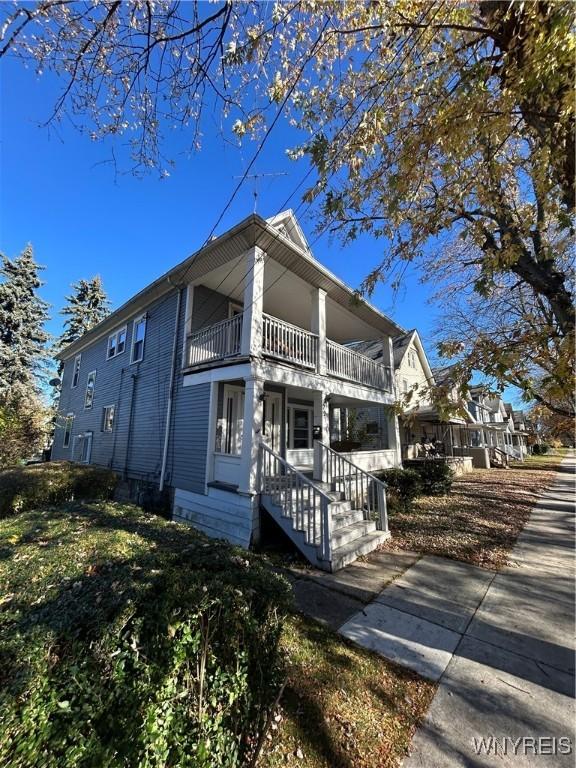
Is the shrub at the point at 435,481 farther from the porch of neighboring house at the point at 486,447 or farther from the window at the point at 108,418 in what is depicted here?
the porch of neighboring house at the point at 486,447

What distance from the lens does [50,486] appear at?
8.68 metres

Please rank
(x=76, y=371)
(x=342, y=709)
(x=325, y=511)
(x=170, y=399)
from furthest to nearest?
Answer: (x=76, y=371)
(x=170, y=399)
(x=325, y=511)
(x=342, y=709)

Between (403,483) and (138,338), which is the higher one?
(138,338)

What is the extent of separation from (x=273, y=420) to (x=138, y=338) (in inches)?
249

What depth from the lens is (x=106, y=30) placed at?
3.10 m

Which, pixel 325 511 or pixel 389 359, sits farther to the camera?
pixel 389 359

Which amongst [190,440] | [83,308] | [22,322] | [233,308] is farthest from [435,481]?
[83,308]

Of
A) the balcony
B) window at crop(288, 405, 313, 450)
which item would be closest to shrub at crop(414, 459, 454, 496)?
window at crop(288, 405, 313, 450)

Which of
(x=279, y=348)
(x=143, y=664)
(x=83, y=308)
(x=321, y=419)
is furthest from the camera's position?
(x=83, y=308)

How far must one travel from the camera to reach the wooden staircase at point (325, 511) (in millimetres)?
5926

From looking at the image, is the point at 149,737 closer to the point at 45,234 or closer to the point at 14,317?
the point at 45,234

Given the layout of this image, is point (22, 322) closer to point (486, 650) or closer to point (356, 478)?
point (356, 478)

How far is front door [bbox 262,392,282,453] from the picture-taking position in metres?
10.8

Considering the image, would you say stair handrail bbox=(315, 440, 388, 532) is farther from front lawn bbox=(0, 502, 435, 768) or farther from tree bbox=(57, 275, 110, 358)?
tree bbox=(57, 275, 110, 358)
